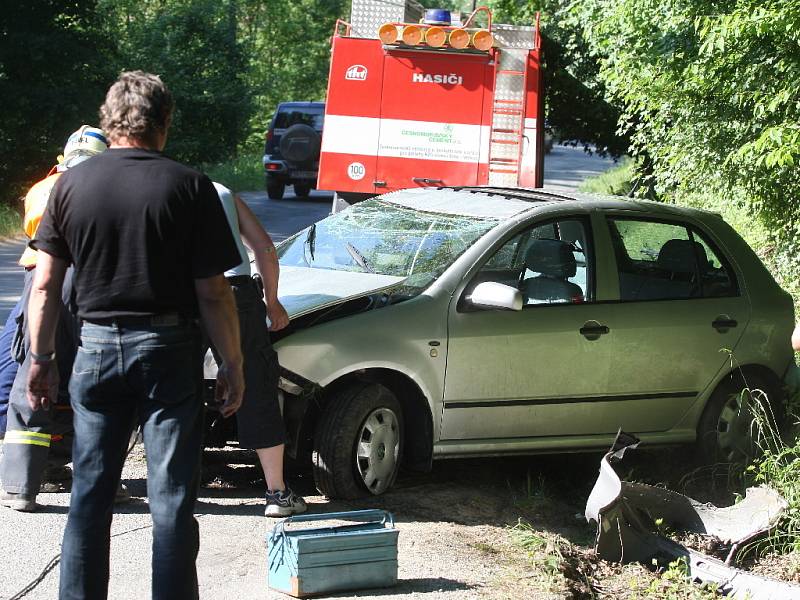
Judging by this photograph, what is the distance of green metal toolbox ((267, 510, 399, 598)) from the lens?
183 inches

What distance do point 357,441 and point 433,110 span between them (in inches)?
301

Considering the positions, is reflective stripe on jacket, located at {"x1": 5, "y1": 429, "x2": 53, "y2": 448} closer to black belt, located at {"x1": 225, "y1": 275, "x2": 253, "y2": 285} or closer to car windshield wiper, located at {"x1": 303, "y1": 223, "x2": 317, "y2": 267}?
black belt, located at {"x1": 225, "y1": 275, "x2": 253, "y2": 285}

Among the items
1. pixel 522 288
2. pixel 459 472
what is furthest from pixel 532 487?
pixel 522 288

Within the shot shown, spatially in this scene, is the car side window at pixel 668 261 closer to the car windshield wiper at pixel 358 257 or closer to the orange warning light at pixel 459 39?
the car windshield wiper at pixel 358 257

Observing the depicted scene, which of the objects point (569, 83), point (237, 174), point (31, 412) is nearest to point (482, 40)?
point (569, 83)

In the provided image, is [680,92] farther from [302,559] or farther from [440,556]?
[302,559]

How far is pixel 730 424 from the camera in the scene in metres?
7.05

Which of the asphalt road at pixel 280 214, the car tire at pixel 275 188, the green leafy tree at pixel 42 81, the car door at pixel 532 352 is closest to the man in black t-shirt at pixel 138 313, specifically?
the car door at pixel 532 352

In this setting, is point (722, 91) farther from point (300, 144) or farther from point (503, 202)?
point (300, 144)

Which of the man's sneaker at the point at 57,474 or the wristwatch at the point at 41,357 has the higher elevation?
the wristwatch at the point at 41,357

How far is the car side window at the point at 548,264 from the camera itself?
21.3 ft

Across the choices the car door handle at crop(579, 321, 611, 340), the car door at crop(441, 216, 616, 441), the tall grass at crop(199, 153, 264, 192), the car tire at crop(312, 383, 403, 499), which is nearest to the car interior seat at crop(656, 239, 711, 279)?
the car door at crop(441, 216, 616, 441)

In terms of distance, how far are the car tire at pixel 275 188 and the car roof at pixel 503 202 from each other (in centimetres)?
1786

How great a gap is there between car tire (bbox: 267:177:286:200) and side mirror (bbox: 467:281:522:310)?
1928 centimetres
